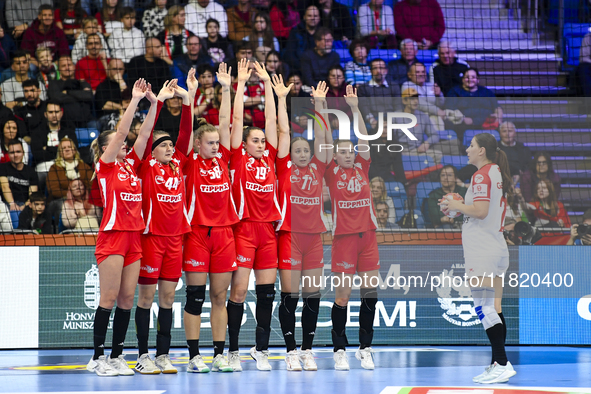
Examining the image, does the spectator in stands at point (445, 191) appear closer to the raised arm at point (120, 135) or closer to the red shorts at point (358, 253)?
the red shorts at point (358, 253)

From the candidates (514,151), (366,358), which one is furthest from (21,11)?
(366,358)

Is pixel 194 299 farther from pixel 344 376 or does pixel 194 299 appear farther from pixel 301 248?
pixel 344 376

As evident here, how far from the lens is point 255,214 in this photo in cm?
→ 603

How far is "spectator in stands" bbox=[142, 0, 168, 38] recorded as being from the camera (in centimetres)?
1023

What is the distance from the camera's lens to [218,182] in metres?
5.94

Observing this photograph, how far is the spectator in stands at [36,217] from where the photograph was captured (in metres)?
8.00

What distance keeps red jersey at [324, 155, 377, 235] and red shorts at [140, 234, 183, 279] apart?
4.66 ft

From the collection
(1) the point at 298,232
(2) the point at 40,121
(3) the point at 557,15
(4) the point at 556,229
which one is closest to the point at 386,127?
(1) the point at 298,232

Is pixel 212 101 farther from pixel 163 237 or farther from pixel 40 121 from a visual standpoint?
pixel 163 237

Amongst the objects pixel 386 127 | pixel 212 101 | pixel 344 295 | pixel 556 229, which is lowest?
pixel 344 295

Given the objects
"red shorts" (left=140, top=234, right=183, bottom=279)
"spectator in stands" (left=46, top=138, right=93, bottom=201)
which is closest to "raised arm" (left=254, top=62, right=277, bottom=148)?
"red shorts" (left=140, top=234, right=183, bottom=279)

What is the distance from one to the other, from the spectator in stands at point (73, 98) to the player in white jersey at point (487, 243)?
5.55 meters

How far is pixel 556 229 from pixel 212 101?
182 inches

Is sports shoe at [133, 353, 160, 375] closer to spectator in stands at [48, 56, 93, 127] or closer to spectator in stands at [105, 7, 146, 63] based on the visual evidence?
spectator in stands at [48, 56, 93, 127]
